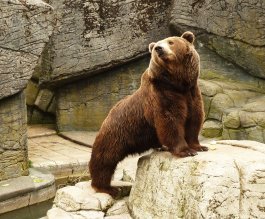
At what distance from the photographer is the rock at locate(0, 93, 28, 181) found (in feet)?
27.0

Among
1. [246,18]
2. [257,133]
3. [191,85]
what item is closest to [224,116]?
[257,133]

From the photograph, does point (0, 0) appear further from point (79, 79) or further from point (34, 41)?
point (79, 79)

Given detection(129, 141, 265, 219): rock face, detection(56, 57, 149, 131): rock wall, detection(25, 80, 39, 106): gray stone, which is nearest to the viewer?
detection(129, 141, 265, 219): rock face

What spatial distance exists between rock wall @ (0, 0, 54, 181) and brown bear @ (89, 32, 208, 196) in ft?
9.98

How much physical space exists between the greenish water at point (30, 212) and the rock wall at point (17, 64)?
597 mm

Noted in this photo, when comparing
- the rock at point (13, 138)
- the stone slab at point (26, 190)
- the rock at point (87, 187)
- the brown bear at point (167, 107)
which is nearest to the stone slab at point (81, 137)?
the stone slab at point (26, 190)

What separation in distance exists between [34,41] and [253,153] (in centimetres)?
442

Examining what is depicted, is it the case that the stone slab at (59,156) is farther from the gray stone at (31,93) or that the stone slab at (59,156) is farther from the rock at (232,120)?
the rock at (232,120)

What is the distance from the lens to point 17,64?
26.6 feet

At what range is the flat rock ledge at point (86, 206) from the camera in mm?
5520

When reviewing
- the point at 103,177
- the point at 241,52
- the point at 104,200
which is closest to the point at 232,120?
the point at 241,52

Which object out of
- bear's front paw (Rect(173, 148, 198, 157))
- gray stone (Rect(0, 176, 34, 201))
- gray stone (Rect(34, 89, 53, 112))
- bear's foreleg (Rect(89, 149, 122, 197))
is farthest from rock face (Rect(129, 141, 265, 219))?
gray stone (Rect(34, 89, 53, 112))

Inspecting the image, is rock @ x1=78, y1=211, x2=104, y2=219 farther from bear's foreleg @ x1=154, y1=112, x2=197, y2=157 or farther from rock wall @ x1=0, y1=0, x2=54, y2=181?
rock wall @ x1=0, y1=0, x2=54, y2=181

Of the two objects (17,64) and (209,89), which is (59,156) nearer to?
(17,64)
